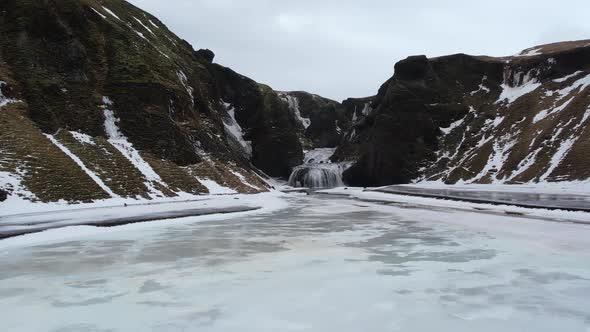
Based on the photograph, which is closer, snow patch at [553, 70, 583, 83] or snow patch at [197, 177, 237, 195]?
snow patch at [197, 177, 237, 195]

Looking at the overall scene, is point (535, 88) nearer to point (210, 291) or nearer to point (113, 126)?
point (113, 126)

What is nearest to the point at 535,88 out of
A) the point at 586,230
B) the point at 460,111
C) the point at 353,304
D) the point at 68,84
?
the point at 460,111

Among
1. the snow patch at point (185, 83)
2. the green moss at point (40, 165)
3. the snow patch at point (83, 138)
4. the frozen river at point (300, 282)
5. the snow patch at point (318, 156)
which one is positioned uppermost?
the snow patch at point (185, 83)

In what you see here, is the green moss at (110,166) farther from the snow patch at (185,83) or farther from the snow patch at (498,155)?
the snow patch at (498,155)

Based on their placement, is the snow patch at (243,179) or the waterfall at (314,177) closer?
the snow patch at (243,179)

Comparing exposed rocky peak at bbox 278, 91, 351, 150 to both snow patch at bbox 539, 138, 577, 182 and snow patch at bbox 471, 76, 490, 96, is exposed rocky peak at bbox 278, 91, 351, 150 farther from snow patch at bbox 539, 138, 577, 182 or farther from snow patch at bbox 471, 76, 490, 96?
snow patch at bbox 539, 138, 577, 182

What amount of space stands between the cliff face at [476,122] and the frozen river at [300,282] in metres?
54.6

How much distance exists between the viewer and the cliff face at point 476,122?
6494cm

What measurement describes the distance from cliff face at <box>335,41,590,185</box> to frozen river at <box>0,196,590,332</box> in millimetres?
54632

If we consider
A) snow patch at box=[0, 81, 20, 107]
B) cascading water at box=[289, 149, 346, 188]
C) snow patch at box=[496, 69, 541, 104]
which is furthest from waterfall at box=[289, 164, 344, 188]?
snow patch at box=[0, 81, 20, 107]

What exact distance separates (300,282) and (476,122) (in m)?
94.1

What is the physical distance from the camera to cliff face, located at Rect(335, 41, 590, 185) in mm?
64938

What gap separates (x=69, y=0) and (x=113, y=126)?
22152 millimetres

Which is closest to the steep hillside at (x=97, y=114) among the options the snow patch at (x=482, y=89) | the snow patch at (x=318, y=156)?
the snow patch at (x=318, y=156)
